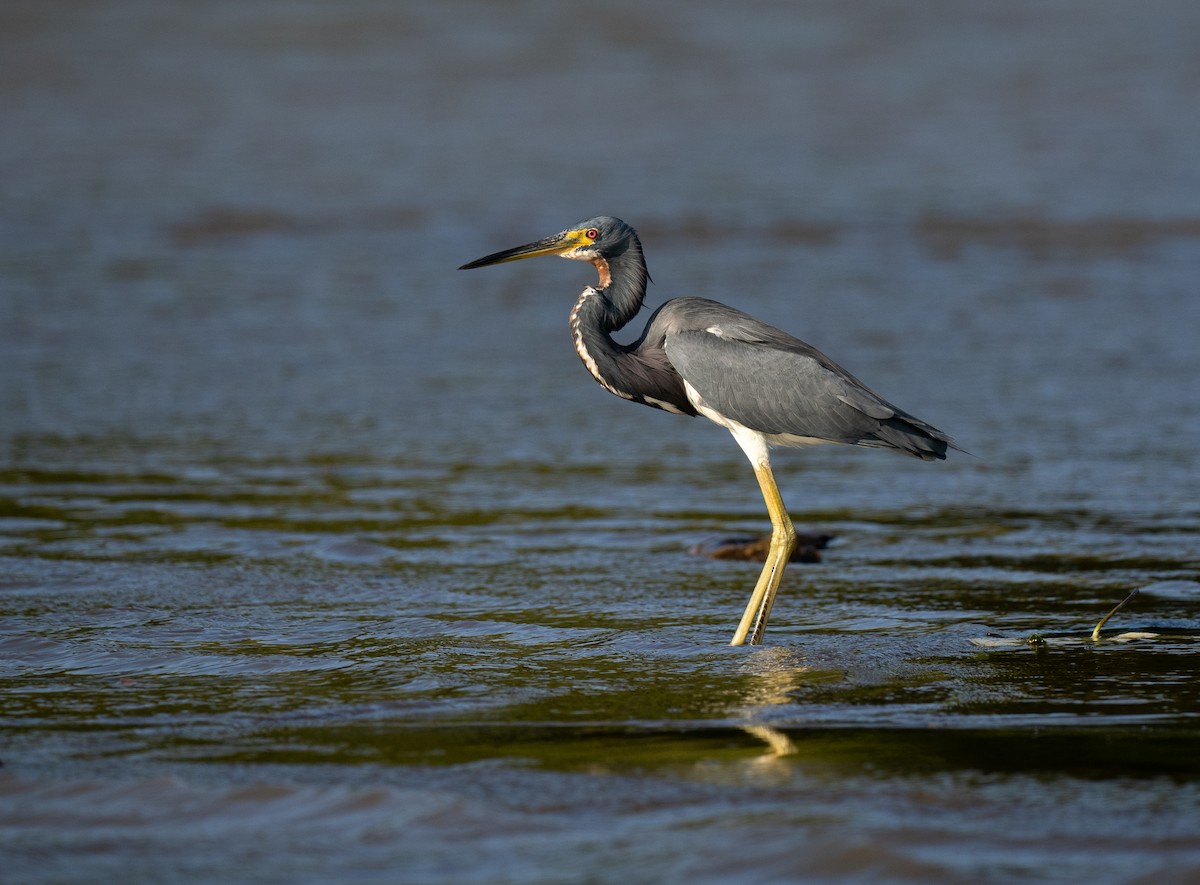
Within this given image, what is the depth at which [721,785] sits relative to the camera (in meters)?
4.14

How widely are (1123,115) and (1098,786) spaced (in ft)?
57.3

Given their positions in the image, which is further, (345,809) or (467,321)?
(467,321)

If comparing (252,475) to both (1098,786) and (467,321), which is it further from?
(1098,786)

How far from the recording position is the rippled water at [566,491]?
402cm

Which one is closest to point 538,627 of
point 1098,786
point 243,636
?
point 243,636

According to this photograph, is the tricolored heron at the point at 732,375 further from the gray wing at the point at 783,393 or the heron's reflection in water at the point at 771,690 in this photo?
the heron's reflection in water at the point at 771,690

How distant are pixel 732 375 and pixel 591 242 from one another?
34.0 inches

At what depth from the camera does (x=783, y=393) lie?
6332 millimetres

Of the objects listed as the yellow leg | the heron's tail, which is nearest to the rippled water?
the yellow leg

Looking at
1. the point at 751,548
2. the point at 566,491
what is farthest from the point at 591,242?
the point at 566,491

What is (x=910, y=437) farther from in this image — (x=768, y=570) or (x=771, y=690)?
(x=771, y=690)

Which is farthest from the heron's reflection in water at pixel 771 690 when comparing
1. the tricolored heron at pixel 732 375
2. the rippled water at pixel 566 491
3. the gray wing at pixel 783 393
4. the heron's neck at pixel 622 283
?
the heron's neck at pixel 622 283

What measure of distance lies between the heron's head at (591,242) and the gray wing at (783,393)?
1.67ft

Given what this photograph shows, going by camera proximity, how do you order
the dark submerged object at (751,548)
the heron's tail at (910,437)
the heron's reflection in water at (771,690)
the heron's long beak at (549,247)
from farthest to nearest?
the dark submerged object at (751,548)
the heron's long beak at (549,247)
the heron's tail at (910,437)
the heron's reflection in water at (771,690)
